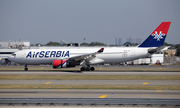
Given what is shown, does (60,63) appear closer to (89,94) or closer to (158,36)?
(89,94)

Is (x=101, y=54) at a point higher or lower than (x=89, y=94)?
higher

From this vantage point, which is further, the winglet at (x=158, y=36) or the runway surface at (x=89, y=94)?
the winglet at (x=158, y=36)

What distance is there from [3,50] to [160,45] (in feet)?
180

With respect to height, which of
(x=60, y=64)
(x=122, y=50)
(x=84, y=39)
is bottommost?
(x=60, y=64)

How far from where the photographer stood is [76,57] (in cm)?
3709

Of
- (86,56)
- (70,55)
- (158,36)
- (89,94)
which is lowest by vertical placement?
(89,94)

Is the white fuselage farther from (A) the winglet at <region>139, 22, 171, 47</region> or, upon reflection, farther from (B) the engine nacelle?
(B) the engine nacelle

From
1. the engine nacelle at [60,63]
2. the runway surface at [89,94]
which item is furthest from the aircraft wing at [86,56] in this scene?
the runway surface at [89,94]

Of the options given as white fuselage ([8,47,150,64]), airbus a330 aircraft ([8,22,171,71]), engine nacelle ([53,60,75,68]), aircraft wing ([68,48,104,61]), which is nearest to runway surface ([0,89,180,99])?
engine nacelle ([53,60,75,68])

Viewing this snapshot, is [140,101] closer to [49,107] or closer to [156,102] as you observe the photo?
[156,102]

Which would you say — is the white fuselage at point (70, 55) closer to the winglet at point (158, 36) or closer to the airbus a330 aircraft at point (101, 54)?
the airbus a330 aircraft at point (101, 54)

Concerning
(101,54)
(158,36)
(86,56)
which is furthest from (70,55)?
(158,36)

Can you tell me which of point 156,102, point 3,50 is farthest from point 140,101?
point 3,50

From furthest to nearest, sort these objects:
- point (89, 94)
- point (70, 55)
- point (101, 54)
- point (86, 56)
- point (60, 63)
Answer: point (101, 54)
point (70, 55)
point (86, 56)
point (60, 63)
point (89, 94)
